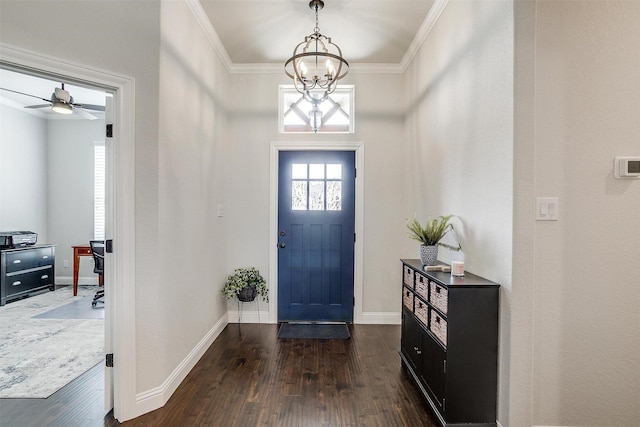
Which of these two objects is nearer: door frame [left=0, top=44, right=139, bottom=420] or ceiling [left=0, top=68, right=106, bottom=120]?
door frame [left=0, top=44, right=139, bottom=420]

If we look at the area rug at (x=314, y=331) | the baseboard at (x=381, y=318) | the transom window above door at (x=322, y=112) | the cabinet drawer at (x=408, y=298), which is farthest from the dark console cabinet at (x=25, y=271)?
the cabinet drawer at (x=408, y=298)

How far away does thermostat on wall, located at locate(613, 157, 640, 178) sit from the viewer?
173 centimetres

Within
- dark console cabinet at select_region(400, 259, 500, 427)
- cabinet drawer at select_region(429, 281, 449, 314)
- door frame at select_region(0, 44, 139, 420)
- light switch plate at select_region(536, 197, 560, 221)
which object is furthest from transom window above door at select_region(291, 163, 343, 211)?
light switch plate at select_region(536, 197, 560, 221)

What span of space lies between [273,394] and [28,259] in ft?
15.4

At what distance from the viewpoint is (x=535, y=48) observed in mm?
1718

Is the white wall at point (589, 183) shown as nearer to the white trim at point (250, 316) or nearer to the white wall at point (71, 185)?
the white trim at point (250, 316)

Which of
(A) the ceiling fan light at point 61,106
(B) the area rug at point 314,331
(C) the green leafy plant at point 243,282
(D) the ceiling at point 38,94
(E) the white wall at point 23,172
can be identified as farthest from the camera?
(E) the white wall at point 23,172

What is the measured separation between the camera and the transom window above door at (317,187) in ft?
12.5

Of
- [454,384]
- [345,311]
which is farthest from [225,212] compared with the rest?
[454,384]

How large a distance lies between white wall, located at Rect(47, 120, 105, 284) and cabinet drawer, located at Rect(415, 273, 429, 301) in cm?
563

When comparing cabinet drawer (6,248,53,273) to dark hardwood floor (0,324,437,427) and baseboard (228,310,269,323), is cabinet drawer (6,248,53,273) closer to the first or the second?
dark hardwood floor (0,324,437,427)

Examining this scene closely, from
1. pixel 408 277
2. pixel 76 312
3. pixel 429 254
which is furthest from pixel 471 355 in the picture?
pixel 76 312

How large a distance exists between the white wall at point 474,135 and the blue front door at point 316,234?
40.1 inches

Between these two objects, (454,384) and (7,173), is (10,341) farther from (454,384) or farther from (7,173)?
(454,384)
